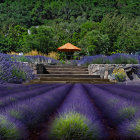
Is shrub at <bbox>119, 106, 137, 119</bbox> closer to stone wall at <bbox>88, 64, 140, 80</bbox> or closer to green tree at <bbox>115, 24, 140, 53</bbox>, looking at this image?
stone wall at <bbox>88, 64, 140, 80</bbox>

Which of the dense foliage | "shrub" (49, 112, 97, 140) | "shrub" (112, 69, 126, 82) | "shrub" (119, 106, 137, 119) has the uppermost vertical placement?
the dense foliage

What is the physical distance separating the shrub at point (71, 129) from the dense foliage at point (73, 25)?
15766 mm

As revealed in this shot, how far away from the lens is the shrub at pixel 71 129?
1.40ft

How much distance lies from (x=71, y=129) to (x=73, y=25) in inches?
1218

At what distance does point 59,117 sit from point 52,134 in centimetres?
6

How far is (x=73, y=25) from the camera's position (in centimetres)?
3028

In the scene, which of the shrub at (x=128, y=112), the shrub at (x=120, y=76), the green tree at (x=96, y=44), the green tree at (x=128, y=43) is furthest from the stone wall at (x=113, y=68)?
the green tree at (x=128, y=43)

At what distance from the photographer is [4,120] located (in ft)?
1.43

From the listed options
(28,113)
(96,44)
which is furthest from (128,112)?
(96,44)

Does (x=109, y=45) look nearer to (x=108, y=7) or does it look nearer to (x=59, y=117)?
(x=59, y=117)

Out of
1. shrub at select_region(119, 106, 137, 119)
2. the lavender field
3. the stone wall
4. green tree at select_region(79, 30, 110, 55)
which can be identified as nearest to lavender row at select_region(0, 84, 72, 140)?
the lavender field

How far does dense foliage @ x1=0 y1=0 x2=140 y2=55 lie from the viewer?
16.9m

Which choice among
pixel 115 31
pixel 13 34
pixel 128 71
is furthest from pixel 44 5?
pixel 128 71

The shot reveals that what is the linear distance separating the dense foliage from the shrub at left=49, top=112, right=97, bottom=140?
621 inches
